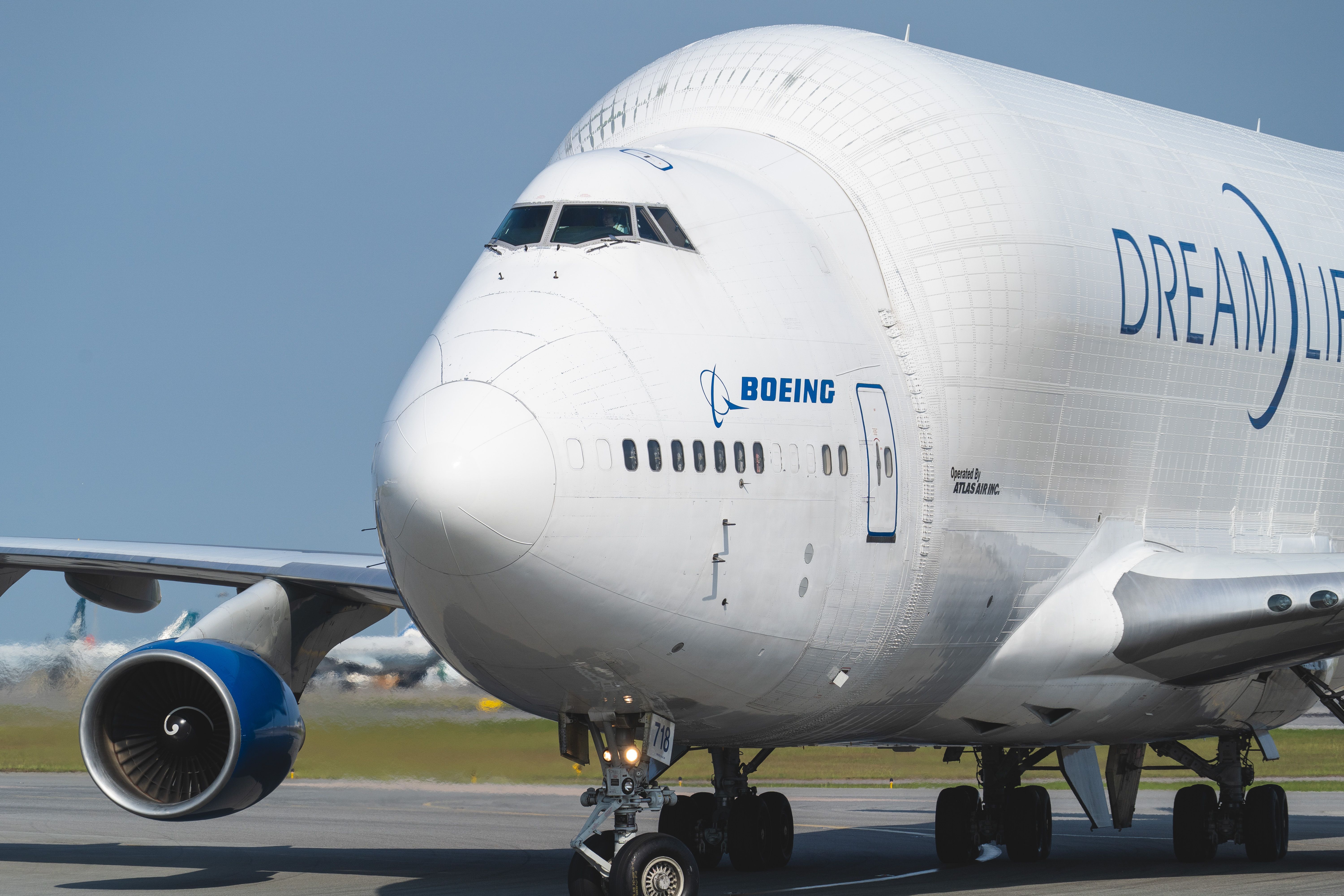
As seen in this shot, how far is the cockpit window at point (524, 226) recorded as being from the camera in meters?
12.8

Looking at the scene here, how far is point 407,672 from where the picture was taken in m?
32.9

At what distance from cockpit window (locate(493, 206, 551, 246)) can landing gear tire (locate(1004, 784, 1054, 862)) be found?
35.4ft

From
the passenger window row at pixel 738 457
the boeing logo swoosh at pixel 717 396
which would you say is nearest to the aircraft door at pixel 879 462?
the passenger window row at pixel 738 457

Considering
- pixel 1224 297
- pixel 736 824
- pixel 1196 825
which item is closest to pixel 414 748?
pixel 736 824

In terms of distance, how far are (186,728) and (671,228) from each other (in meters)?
6.49

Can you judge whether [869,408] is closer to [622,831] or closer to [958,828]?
[622,831]

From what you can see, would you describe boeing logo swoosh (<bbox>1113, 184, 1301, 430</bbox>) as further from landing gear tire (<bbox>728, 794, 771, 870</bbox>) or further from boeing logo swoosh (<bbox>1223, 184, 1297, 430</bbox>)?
landing gear tire (<bbox>728, 794, 771, 870</bbox>)

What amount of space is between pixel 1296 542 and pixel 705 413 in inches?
A: 353

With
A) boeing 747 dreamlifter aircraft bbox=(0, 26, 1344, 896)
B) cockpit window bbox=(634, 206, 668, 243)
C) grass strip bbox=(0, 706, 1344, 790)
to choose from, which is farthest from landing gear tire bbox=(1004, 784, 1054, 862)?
cockpit window bbox=(634, 206, 668, 243)

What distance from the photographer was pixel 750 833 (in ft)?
63.3

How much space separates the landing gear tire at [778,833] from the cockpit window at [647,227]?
27.9 ft

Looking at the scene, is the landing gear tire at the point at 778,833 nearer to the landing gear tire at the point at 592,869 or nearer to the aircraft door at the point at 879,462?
the aircraft door at the point at 879,462

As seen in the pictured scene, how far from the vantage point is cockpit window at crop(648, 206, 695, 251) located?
12891mm

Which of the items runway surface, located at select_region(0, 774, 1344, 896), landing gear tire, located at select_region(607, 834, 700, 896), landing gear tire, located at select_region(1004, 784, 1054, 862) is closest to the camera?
landing gear tire, located at select_region(607, 834, 700, 896)
